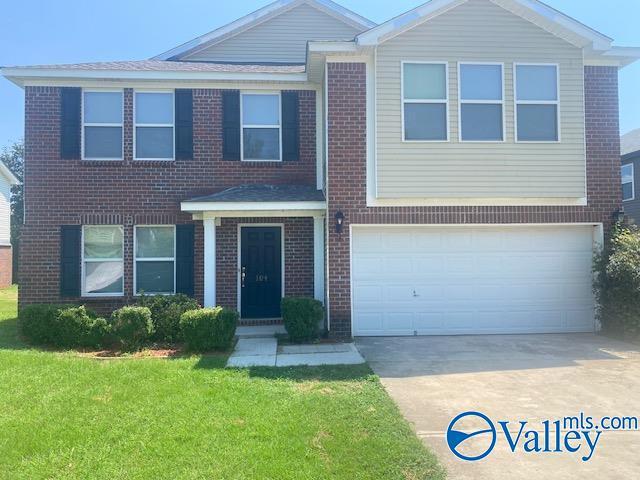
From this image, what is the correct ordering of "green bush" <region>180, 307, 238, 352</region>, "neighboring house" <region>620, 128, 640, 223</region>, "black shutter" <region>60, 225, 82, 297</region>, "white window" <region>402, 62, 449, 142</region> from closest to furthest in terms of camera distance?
"green bush" <region>180, 307, 238, 352</region> < "white window" <region>402, 62, 449, 142</region> < "black shutter" <region>60, 225, 82, 297</region> < "neighboring house" <region>620, 128, 640, 223</region>

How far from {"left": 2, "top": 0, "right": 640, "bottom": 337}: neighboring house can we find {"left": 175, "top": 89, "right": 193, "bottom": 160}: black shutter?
1.8 inches

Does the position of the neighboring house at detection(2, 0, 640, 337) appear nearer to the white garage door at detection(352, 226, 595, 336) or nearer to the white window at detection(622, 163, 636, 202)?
the white garage door at detection(352, 226, 595, 336)

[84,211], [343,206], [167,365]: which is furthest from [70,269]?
[343,206]

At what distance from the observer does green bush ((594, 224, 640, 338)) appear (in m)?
8.80

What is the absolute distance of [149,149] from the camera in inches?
427

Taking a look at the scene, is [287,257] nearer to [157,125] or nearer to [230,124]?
[230,124]

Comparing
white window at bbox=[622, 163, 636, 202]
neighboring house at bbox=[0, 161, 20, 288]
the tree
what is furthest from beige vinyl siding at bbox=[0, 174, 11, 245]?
white window at bbox=[622, 163, 636, 202]

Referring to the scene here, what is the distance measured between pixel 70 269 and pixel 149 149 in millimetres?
3274

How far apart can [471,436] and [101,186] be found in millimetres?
9493

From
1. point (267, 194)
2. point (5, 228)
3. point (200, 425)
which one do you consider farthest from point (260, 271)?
point (5, 228)

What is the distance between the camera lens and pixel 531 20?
9.56m

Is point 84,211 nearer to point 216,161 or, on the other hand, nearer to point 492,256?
point 216,161

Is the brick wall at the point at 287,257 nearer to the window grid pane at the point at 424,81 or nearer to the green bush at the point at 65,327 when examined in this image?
the green bush at the point at 65,327

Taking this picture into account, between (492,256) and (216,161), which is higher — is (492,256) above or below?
below
